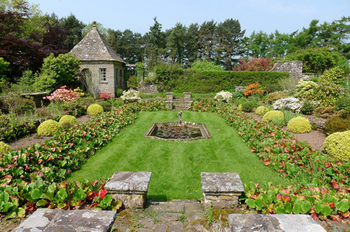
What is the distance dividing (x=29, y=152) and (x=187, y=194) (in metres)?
3.80

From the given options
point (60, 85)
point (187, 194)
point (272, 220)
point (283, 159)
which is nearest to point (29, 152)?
point (187, 194)

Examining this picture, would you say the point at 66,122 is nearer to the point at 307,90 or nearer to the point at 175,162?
the point at 175,162

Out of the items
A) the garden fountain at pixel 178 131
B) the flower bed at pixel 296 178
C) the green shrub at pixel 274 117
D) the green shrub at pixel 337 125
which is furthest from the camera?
the green shrub at pixel 274 117

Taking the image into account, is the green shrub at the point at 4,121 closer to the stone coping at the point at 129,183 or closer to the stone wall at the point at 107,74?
the stone coping at the point at 129,183

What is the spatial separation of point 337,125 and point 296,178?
352 centimetres

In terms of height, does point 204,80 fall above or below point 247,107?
above

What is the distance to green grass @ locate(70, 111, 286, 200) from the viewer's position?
516cm

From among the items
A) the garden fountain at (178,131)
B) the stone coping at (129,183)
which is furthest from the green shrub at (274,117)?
the stone coping at (129,183)

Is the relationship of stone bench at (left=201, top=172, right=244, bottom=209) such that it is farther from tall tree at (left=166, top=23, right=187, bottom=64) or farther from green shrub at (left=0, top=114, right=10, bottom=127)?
tall tree at (left=166, top=23, right=187, bottom=64)

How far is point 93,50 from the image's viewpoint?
19.7m

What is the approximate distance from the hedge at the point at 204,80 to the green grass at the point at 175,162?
1338 centimetres

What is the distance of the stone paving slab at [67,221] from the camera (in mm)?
2174

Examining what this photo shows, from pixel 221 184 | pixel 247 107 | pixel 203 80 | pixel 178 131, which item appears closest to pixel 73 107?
pixel 178 131

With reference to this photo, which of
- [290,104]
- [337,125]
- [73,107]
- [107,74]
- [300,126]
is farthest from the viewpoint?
[107,74]
